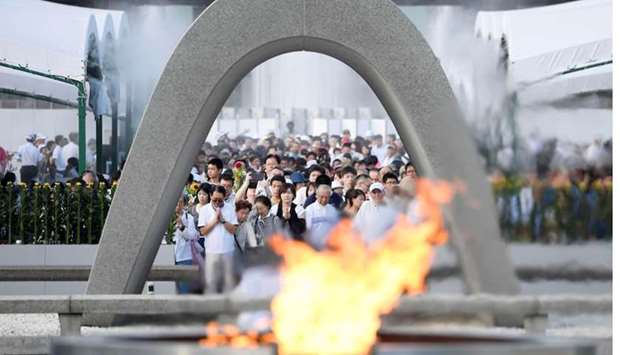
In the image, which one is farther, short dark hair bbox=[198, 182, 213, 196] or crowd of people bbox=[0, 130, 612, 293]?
short dark hair bbox=[198, 182, 213, 196]

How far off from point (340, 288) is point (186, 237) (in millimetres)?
9877

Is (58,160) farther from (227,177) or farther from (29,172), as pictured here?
(227,177)

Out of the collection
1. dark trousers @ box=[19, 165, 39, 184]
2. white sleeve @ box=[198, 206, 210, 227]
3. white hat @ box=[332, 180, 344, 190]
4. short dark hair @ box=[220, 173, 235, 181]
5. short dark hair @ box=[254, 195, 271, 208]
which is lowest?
white sleeve @ box=[198, 206, 210, 227]

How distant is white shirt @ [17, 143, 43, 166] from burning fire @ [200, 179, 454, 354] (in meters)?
18.7

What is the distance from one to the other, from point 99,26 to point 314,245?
2388 cm

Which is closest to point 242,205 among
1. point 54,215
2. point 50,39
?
point 54,215

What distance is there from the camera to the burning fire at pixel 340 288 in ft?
23.0

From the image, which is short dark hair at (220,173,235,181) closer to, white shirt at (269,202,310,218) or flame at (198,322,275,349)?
white shirt at (269,202,310,218)

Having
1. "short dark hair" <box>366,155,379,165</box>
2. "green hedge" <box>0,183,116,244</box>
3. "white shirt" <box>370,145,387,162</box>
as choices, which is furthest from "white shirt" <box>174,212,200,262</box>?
"white shirt" <box>370,145,387,162</box>

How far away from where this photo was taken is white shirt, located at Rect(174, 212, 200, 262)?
16.9m

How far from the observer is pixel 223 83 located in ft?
48.1

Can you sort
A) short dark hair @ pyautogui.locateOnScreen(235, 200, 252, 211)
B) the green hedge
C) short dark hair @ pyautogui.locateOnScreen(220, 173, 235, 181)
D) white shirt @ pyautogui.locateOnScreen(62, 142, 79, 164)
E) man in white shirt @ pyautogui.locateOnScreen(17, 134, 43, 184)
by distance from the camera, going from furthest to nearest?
1. white shirt @ pyautogui.locateOnScreen(62, 142, 79, 164)
2. man in white shirt @ pyautogui.locateOnScreen(17, 134, 43, 184)
3. the green hedge
4. short dark hair @ pyautogui.locateOnScreen(220, 173, 235, 181)
5. short dark hair @ pyautogui.locateOnScreen(235, 200, 252, 211)

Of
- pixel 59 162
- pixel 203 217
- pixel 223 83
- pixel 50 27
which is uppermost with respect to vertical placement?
pixel 50 27

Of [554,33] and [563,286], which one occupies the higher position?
[554,33]
